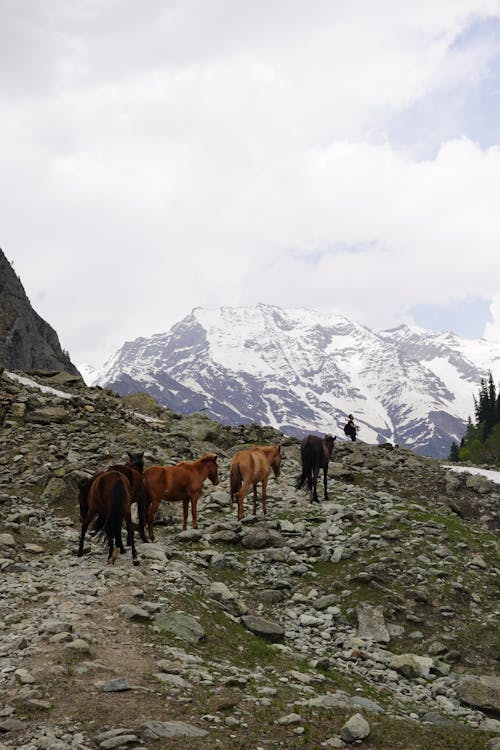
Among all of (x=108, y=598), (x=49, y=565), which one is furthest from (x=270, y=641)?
(x=49, y=565)

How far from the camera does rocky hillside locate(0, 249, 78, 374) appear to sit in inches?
2468

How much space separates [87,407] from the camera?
30.6 metres

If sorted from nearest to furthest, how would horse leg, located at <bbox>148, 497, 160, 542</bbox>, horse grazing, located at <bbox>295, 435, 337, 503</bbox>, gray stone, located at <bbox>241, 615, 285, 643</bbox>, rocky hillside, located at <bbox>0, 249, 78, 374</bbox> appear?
gray stone, located at <bbox>241, 615, 285, 643</bbox>
horse leg, located at <bbox>148, 497, 160, 542</bbox>
horse grazing, located at <bbox>295, 435, 337, 503</bbox>
rocky hillside, located at <bbox>0, 249, 78, 374</bbox>

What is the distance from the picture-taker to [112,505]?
13094 millimetres

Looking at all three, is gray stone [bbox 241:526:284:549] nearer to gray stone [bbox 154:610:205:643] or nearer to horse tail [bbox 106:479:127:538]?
horse tail [bbox 106:479:127:538]

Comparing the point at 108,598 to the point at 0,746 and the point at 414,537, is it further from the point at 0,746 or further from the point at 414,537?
the point at 414,537

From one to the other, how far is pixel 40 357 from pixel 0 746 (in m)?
67.1

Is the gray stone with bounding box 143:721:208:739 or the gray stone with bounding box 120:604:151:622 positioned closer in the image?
the gray stone with bounding box 143:721:208:739

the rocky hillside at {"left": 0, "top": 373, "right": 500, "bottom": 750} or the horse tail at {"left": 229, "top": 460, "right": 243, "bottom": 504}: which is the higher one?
the horse tail at {"left": 229, "top": 460, "right": 243, "bottom": 504}

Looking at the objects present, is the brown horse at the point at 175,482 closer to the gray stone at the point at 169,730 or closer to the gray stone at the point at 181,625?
the gray stone at the point at 181,625

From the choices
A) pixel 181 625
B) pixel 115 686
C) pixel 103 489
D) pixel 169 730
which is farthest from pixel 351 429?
pixel 169 730

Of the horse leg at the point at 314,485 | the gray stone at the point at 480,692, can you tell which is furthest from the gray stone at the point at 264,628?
the horse leg at the point at 314,485

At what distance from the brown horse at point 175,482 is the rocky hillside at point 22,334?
45.8 meters

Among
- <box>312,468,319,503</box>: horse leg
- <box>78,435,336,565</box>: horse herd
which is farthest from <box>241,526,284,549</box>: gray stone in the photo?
<box>312,468,319,503</box>: horse leg
